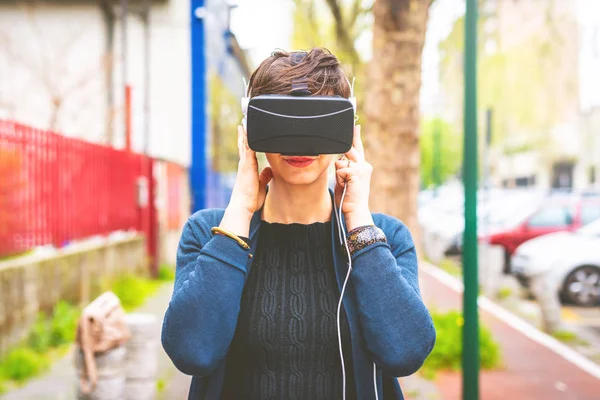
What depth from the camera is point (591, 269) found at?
952cm

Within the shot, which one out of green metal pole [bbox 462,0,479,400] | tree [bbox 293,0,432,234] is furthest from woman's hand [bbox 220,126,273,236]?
tree [bbox 293,0,432,234]

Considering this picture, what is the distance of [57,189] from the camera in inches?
287

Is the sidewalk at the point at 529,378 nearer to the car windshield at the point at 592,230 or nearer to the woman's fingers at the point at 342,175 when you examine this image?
the car windshield at the point at 592,230

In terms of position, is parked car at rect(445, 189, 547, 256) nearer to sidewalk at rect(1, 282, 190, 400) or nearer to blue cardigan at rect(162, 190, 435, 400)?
sidewalk at rect(1, 282, 190, 400)

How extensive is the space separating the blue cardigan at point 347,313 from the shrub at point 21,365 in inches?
159

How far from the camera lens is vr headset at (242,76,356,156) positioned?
5.29 ft

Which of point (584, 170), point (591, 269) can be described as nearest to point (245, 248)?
point (591, 269)

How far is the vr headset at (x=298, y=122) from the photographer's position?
161cm

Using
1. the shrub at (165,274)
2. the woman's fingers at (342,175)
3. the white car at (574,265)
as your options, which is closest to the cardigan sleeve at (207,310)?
the woman's fingers at (342,175)

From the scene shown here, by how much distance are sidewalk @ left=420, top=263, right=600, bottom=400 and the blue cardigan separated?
12.6 feet

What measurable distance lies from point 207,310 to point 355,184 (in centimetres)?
52

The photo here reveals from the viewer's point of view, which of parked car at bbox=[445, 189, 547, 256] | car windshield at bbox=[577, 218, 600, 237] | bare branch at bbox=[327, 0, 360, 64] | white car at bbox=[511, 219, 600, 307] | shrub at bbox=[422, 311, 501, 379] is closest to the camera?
shrub at bbox=[422, 311, 501, 379]

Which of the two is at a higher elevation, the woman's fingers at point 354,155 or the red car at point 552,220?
the woman's fingers at point 354,155

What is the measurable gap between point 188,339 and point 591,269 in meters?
9.10
